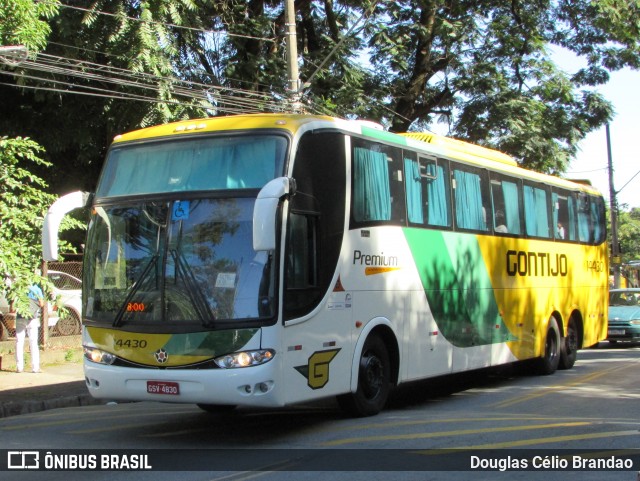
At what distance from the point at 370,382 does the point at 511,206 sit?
556 cm

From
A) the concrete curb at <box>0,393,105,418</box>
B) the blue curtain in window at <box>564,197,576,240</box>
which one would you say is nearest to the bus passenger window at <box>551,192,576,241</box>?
the blue curtain in window at <box>564,197,576,240</box>

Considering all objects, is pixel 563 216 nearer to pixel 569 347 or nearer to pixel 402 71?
pixel 569 347

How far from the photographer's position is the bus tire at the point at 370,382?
10141mm

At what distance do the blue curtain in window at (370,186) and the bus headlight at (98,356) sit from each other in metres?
3.33

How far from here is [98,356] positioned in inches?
361

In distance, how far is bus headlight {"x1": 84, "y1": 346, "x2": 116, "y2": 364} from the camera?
29.6ft

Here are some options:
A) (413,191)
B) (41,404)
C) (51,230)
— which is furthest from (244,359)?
(41,404)

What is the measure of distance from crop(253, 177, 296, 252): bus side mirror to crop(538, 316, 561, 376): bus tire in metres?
9.35

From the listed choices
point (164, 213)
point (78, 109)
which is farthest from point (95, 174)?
point (164, 213)

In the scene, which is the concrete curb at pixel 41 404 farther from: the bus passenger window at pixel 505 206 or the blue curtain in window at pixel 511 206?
the blue curtain in window at pixel 511 206

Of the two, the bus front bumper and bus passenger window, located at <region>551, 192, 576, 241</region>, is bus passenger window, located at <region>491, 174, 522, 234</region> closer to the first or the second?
bus passenger window, located at <region>551, 192, 576, 241</region>

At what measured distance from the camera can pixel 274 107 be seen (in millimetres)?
19250

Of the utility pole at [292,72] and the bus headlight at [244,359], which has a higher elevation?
the utility pole at [292,72]

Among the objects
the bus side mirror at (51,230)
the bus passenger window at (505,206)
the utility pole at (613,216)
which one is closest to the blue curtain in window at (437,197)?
the bus passenger window at (505,206)
